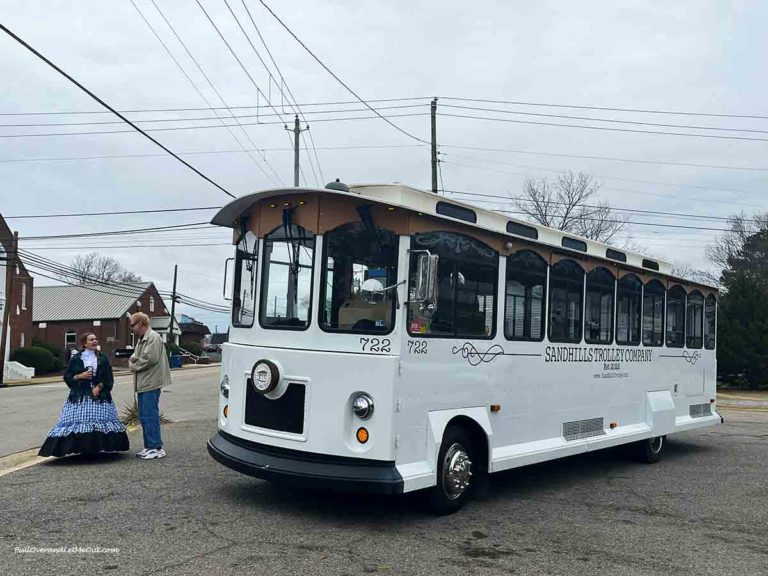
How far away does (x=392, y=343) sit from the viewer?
6035 mm

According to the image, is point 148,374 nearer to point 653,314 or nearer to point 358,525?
point 358,525

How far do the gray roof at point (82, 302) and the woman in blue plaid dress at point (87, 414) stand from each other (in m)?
54.6

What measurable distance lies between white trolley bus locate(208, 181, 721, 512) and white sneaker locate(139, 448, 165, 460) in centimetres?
214

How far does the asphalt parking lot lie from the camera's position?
5152 mm

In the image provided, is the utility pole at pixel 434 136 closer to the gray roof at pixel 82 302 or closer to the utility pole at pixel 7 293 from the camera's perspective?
the utility pole at pixel 7 293

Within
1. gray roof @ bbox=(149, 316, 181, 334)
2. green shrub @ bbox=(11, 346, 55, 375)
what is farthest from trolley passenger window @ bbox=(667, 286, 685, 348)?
gray roof @ bbox=(149, 316, 181, 334)

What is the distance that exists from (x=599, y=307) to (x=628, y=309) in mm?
895

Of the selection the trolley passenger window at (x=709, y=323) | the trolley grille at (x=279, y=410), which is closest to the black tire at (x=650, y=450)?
the trolley passenger window at (x=709, y=323)

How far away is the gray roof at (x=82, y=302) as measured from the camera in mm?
60156

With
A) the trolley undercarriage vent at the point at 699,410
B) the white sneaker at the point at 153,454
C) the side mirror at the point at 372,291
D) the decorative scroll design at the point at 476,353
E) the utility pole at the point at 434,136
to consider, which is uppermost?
the utility pole at the point at 434,136

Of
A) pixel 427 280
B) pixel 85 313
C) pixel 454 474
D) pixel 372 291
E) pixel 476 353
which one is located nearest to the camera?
pixel 427 280

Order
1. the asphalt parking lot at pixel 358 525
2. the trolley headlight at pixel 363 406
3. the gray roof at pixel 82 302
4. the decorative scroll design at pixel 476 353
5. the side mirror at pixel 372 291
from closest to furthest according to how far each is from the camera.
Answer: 1. the asphalt parking lot at pixel 358 525
2. the trolley headlight at pixel 363 406
3. the side mirror at pixel 372 291
4. the decorative scroll design at pixel 476 353
5. the gray roof at pixel 82 302

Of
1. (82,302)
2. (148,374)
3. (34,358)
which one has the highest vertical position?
(82,302)

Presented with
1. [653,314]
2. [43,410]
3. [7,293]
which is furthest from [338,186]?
[7,293]
